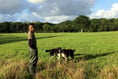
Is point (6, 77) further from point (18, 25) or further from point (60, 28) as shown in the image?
point (18, 25)

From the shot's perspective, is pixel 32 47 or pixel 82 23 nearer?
pixel 32 47

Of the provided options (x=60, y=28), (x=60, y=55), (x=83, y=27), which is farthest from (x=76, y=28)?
(x=60, y=55)

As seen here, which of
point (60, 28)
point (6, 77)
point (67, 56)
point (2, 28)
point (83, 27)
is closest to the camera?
point (6, 77)

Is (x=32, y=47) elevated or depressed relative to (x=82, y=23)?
depressed

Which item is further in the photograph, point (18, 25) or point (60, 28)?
point (18, 25)

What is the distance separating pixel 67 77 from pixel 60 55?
4.61m

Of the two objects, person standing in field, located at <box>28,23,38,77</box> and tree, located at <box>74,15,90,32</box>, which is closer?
person standing in field, located at <box>28,23,38,77</box>

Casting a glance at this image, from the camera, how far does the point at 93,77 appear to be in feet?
31.9

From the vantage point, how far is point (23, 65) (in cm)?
1116

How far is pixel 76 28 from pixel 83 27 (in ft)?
14.2

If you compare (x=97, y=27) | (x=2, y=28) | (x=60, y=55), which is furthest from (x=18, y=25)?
(x=60, y=55)

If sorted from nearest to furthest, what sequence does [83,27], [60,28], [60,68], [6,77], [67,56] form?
1. [6,77]
2. [60,68]
3. [67,56]
4. [83,27]
5. [60,28]

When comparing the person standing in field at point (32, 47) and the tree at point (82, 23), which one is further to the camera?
the tree at point (82, 23)

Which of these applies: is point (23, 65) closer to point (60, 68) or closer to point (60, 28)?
point (60, 68)
